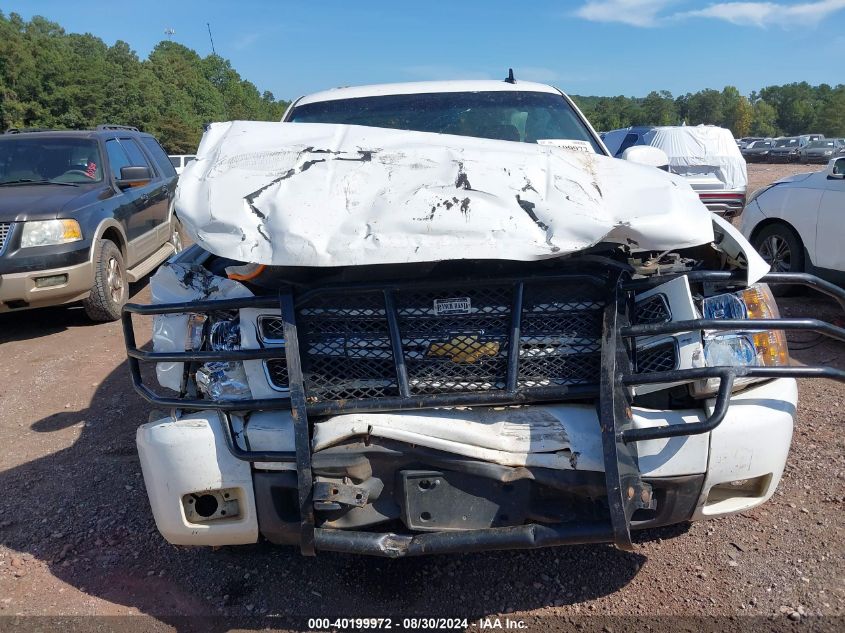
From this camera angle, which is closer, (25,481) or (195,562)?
(195,562)

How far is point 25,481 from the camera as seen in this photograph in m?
3.66

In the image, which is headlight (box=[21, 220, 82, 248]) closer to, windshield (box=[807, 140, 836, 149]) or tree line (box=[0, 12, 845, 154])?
tree line (box=[0, 12, 845, 154])

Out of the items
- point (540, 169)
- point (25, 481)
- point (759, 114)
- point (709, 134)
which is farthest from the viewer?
point (759, 114)

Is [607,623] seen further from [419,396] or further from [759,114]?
[759,114]

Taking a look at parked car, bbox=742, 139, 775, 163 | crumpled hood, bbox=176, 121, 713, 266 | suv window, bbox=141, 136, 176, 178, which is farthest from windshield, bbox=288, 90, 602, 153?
parked car, bbox=742, 139, 775, 163

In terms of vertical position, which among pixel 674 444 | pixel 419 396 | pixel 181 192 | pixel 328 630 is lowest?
pixel 328 630

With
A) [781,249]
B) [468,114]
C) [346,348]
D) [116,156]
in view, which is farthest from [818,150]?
[346,348]

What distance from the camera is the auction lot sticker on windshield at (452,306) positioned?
2.34 meters

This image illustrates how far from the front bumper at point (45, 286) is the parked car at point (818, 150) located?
45.2 metres

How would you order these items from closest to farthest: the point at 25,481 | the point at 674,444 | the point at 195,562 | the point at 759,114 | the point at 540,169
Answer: the point at 674,444
the point at 540,169
the point at 195,562
the point at 25,481
the point at 759,114

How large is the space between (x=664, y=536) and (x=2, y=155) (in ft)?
23.9

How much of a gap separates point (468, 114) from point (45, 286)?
4.15m

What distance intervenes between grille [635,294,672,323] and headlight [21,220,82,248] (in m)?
5.32

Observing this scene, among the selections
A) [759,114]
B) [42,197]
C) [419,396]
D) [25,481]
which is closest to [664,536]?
[419,396]
